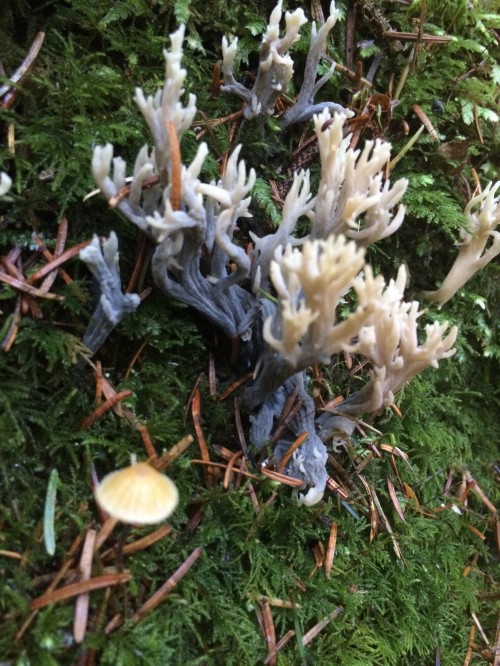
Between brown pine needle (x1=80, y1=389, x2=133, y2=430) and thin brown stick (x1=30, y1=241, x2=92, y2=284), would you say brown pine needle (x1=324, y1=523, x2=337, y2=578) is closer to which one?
brown pine needle (x1=80, y1=389, x2=133, y2=430)

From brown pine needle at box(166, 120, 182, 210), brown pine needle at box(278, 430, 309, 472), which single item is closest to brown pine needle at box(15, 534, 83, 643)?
brown pine needle at box(278, 430, 309, 472)

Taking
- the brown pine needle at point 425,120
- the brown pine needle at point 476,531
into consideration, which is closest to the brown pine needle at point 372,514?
the brown pine needle at point 476,531

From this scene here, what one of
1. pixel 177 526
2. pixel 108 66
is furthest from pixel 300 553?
pixel 108 66

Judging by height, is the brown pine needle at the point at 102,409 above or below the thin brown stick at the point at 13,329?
below

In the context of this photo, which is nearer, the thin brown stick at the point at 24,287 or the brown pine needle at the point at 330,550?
the thin brown stick at the point at 24,287

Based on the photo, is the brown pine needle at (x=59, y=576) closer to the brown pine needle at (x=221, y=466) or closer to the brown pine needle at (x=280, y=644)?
the brown pine needle at (x=221, y=466)

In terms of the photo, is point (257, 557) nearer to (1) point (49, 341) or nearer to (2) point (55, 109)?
(1) point (49, 341)
